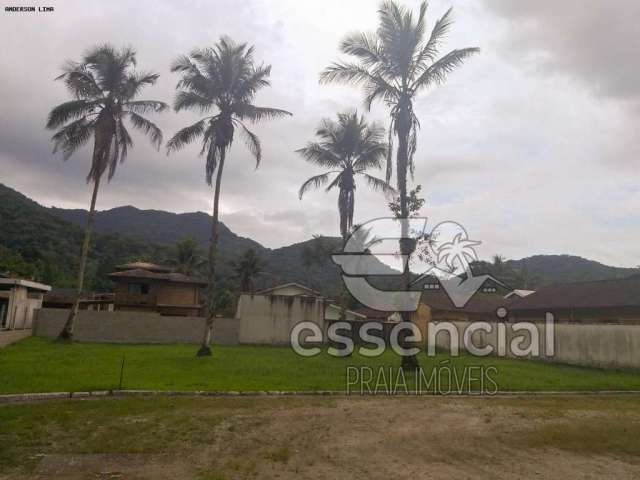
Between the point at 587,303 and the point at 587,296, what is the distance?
53.3 inches

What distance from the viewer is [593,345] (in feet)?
66.0

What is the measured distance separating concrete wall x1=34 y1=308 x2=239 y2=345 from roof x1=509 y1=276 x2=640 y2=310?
21.0 metres

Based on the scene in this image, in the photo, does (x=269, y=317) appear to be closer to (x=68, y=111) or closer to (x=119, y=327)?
(x=119, y=327)

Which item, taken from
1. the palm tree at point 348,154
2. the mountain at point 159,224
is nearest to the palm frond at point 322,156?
the palm tree at point 348,154

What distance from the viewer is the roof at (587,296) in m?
27.7

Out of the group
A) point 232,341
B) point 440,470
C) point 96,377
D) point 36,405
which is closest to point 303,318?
point 232,341

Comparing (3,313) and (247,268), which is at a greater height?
(247,268)

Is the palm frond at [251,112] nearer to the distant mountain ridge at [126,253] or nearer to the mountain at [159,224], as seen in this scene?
the distant mountain ridge at [126,253]

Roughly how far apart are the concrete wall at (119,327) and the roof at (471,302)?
2064cm

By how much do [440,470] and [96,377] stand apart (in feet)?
31.9

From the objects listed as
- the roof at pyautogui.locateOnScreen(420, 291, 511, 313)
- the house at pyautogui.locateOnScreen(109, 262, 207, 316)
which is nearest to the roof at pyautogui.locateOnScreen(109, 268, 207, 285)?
the house at pyautogui.locateOnScreen(109, 262, 207, 316)

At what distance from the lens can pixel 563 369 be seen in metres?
19.6

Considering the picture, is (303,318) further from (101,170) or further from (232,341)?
(101,170)

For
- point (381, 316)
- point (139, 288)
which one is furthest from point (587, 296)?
point (139, 288)
